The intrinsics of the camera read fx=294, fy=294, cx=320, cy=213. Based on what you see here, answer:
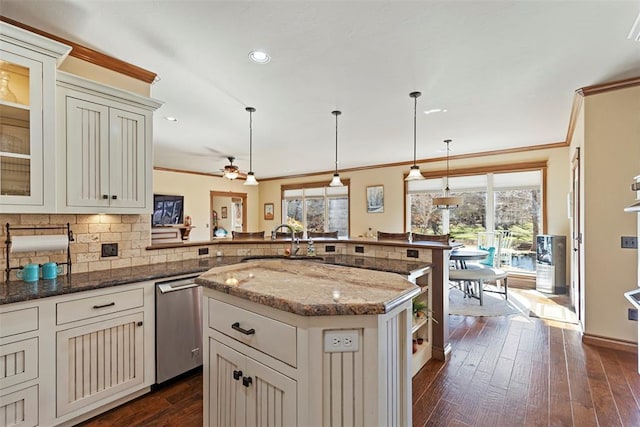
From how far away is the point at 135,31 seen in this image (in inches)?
80.2

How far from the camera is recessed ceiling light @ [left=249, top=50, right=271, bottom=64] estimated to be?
2293 millimetres

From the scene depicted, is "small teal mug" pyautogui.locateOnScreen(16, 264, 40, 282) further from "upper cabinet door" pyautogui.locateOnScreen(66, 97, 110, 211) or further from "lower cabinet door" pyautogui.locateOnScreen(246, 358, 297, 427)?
"lower cabinet door" pyautogui.locateOnScreen(246, 358, 297, 427)

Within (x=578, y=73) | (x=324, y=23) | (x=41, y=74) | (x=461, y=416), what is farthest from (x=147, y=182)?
(x=578, y=73)

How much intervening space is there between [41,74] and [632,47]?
163 inches

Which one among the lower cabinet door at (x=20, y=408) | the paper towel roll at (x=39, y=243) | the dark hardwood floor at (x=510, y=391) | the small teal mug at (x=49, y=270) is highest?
the paper towel roll at (x=39, y=243)

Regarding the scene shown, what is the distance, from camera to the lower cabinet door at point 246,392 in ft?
3.88

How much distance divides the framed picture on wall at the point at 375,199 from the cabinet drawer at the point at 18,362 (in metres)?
6.58

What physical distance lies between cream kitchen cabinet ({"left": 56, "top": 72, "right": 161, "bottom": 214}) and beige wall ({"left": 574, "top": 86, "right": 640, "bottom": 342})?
4.14 metres

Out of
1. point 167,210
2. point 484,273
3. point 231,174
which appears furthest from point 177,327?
point 167,210

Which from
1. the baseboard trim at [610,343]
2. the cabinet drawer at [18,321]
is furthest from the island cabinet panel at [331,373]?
the baseboard trim at [610,343]

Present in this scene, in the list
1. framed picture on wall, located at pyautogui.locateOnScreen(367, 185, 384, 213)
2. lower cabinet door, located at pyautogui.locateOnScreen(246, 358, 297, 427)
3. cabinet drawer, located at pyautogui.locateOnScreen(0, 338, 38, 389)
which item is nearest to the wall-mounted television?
framed picture on wall, located at pyautogui.locateOnScreen(367, 185, 384, 213)

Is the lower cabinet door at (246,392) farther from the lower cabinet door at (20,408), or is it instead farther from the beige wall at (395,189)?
the beige wall at (395,189)

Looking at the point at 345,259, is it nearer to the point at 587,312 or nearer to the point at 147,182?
the point at 147,182

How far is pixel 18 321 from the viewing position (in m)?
1.59
